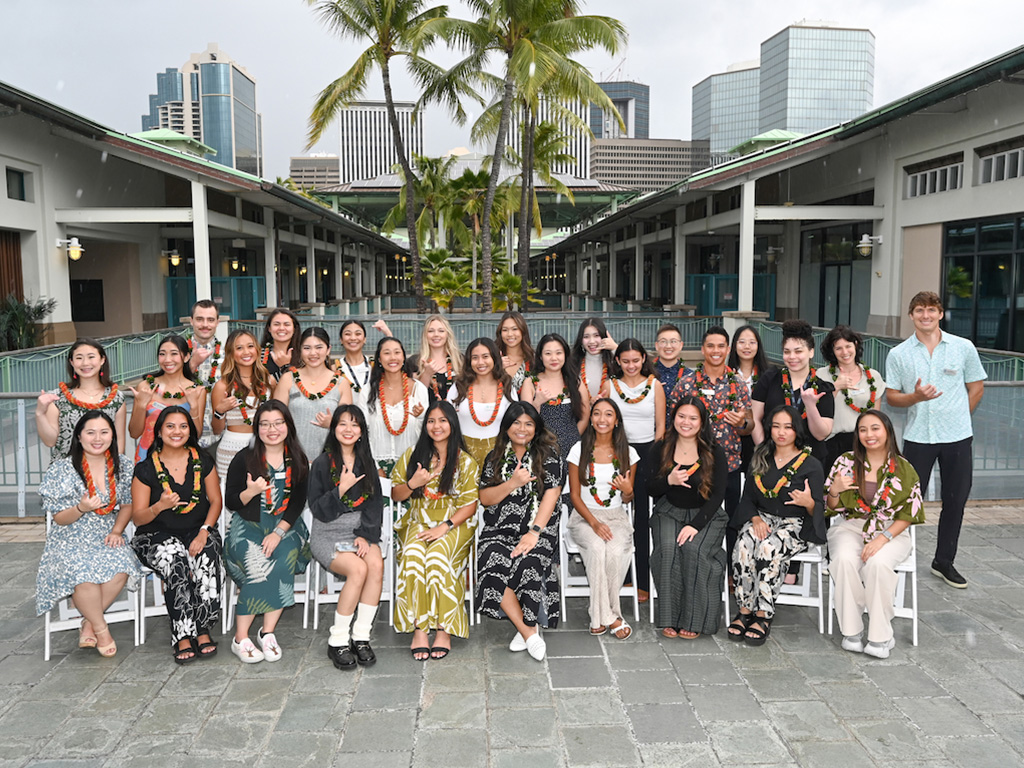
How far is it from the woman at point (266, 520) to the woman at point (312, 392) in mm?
396

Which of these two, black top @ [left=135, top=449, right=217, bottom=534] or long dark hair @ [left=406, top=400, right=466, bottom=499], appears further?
long dark hair @ [left=406, top=400, right=466, bottom=499]

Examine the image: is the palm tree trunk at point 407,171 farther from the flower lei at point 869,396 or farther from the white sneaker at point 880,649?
the white sneaker at point 880,649

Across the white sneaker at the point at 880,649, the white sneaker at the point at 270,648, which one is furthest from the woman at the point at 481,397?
the white sneaker at the point at 880,649

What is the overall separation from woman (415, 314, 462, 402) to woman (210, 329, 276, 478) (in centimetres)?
101

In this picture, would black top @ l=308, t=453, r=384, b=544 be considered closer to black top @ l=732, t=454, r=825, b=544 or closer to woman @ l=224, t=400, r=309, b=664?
woman @ l=224, t=400, r=309, b=664

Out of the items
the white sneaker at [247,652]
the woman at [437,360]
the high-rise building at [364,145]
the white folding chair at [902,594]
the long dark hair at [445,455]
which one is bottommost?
the white sneaker at [247,652]

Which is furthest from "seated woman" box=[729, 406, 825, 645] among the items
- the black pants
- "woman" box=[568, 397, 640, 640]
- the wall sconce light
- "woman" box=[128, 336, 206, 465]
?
the wall sconce light

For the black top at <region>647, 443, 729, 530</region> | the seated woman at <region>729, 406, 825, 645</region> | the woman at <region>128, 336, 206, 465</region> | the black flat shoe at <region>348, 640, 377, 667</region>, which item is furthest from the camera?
the woman at <region>128, 336, 206, 465</region>

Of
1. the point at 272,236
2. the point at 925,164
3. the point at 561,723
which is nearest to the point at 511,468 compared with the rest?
the point at 561,723

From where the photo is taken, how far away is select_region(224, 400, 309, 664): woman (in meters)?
4.56

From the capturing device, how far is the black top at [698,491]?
4820 millimetres

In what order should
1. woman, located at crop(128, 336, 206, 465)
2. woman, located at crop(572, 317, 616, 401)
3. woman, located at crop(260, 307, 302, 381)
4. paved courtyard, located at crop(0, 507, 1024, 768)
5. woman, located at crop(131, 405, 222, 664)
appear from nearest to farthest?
paved courtyard, located at crop(0, 507, 1024, 768)
woman, located at crop(131, 405, 222, 664)
woman, located at crop(128, 336, 206, 465)
woman, located at crop(572, 317, 616, 401)
woman, located at crop(260, 307, 302, 381)

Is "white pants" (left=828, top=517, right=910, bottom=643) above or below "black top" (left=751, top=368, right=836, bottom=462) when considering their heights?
below

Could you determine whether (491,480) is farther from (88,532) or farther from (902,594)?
(902,594)
